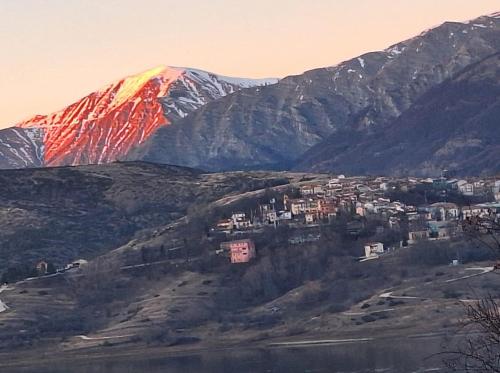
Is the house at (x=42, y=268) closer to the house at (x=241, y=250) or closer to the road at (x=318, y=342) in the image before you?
the house at (x=241, y=250)

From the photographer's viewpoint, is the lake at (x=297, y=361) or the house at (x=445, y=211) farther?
the house at (x=445, y=211)

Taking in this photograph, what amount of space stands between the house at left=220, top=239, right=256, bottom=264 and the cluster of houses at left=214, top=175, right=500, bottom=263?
0.10m

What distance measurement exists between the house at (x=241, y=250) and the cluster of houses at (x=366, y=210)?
0.34 ft

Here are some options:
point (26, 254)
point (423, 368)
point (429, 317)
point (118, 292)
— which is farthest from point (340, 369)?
point (26, 254)

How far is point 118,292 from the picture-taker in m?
137

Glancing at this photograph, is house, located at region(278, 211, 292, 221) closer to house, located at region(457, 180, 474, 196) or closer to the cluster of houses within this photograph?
the cluster of houses

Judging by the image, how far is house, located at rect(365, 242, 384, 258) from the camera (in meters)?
134

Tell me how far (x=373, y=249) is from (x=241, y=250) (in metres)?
14.8

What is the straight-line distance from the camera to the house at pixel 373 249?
440ft

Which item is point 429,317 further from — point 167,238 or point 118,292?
point 167,238

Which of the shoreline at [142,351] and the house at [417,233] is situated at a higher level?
the house at [417,233]

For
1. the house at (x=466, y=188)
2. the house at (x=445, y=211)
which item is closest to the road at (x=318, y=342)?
the house at (x=445, y=211)

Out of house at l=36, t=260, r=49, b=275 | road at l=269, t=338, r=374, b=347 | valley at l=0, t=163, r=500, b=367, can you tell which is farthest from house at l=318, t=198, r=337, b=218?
road at l=269, t=338, r=374, b=347

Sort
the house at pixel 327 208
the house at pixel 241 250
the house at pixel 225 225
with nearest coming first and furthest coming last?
the house at pixel 241 250
the house at pixel 327 208
the house at pixel 225 225
